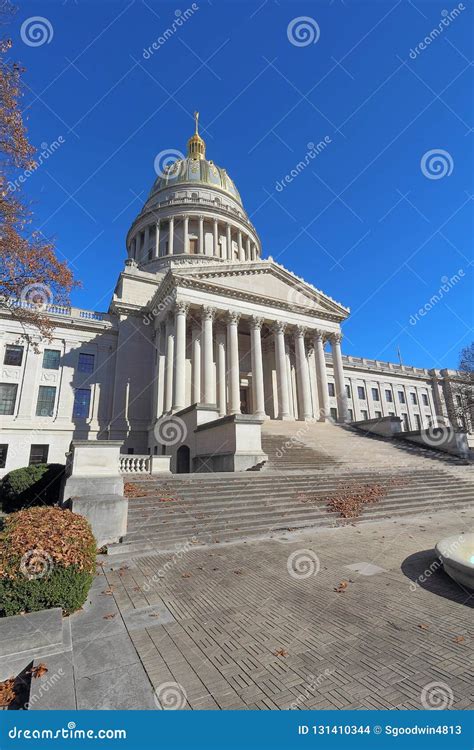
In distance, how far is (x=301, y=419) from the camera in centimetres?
3250

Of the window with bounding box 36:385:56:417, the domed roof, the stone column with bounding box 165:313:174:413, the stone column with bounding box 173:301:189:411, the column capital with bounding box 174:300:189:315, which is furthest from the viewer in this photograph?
the domed roof

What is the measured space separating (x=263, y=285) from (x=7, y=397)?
25.6 m

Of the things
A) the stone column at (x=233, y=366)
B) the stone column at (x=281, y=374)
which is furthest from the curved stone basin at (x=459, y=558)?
the stone column at (x=281, y=374)

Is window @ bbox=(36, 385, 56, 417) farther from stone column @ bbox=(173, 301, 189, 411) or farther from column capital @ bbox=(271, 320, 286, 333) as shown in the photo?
column capital @ bbox=(271, 320, 286, 333)

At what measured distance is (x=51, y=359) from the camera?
3300 centimetres

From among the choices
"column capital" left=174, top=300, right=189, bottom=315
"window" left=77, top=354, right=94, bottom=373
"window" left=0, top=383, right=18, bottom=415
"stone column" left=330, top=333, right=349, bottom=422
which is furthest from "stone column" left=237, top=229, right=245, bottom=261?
"window" left=0, top=383, right=18, bottom=415

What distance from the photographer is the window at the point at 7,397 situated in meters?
30.5

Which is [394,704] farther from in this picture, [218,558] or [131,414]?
[131,414]

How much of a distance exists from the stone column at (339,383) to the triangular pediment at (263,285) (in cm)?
254

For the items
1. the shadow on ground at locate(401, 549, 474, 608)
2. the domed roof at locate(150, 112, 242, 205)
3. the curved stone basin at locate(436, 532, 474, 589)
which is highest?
the domed roof at locate(150, 112, 242, 205)

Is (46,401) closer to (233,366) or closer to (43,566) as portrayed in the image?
(233,366)

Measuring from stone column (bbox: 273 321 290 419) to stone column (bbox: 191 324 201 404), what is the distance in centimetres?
726

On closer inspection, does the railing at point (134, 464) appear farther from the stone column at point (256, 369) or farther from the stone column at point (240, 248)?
the stone column at point (240, 248)

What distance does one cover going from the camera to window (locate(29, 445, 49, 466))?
30.0 m
